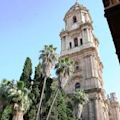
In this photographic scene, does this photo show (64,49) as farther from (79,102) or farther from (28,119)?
(28,119)

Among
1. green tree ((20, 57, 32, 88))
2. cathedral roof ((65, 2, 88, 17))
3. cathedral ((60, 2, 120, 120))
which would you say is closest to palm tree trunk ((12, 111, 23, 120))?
green tree ((20, 57, 32, 88))

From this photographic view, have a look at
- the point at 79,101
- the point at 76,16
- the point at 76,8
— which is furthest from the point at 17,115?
the point at 76,8

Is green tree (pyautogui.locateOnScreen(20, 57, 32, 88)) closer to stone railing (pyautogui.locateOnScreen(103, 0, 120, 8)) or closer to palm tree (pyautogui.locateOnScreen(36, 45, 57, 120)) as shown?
palm tree (pyautogui.locateOnScreen(36, 45, 57, 120))

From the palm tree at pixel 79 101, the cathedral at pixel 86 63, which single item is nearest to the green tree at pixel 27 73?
the palm tree at pixel 79 101

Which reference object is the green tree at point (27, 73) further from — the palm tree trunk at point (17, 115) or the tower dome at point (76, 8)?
the tower dome at point (76, 8)

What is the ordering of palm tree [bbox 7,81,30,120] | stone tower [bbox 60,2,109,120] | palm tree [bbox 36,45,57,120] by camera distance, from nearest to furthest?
palm tree [bbox 7,81,30,120], palm tree [bbox 36,45,57,120], stone tower [bbox 60,2,109,120]

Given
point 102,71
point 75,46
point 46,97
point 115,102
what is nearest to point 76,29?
point 75,46

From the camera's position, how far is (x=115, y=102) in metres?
65.5

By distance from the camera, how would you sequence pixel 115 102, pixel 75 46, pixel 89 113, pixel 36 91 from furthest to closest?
pixel 115 102 < pixel 75 46 < pixel 89 113 < pixel 36 91

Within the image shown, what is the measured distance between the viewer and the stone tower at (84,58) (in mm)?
49000

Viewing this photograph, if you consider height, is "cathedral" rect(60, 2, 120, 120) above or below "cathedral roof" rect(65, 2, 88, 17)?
below

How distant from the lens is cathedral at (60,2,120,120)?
161 ft

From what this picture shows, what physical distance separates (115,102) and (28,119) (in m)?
32.3

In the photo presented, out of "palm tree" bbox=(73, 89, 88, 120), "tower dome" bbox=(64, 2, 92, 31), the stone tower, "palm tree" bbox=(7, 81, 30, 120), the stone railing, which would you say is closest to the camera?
the stone railing
